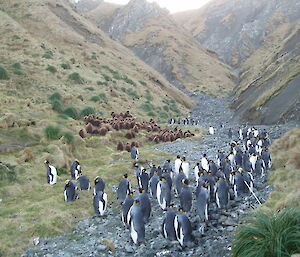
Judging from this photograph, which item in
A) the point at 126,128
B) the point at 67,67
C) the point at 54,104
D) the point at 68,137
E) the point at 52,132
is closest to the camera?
the point at 52,132

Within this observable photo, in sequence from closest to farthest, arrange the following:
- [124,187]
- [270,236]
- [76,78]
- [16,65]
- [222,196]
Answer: [270,236], [222,196], [124,187], [16,65], [76,78]

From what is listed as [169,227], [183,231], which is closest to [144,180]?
[169,227]

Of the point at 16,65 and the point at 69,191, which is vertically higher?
the point at 16,65

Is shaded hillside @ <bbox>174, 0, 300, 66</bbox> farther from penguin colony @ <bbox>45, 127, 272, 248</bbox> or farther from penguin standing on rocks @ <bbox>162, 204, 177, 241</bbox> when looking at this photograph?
penguin standing on rocks @ <bbox>162, 204, 177, 241</bbox>

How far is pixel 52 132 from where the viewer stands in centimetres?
1683

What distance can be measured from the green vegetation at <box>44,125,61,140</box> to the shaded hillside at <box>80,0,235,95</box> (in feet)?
140

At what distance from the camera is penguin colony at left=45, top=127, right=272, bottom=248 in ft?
25.9

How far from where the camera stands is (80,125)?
68.3ft

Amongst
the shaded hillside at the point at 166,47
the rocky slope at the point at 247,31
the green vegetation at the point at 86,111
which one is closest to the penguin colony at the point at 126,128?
the green vegetation at the point at 86,111

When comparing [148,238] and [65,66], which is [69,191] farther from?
[65,66]

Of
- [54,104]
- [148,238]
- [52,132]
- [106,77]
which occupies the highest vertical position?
[106,77]

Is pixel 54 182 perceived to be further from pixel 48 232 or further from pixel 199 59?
pixel 199 59

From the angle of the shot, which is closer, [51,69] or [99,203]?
[99,203]

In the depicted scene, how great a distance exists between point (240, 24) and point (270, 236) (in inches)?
3587
